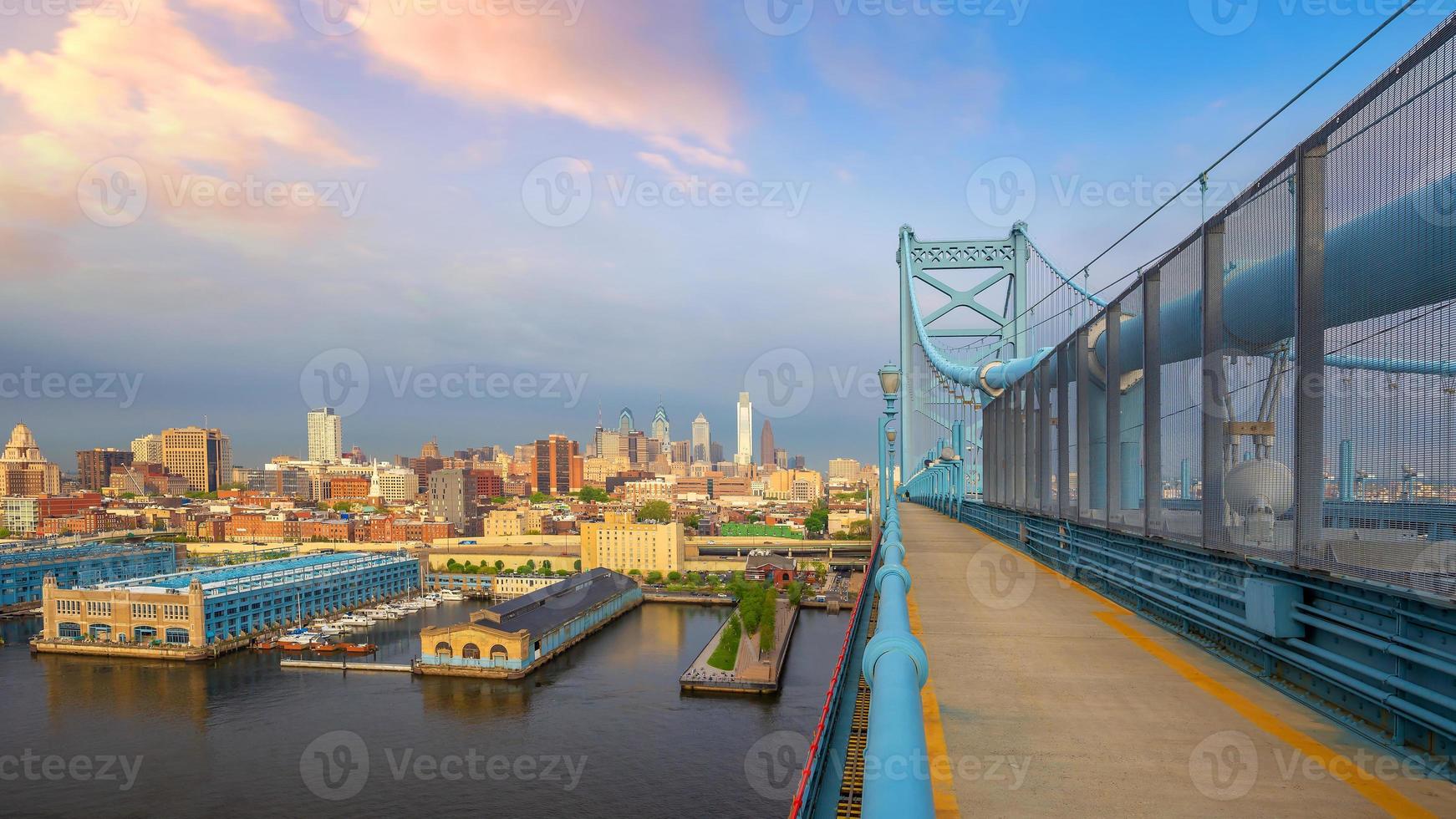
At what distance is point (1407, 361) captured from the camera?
319 cm

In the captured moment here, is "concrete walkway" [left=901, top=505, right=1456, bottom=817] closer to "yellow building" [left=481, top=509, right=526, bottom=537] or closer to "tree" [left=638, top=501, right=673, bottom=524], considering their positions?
"yellow building" [left=481, top=509, right=526, bottom=537]

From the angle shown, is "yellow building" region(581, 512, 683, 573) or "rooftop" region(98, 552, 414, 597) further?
"yellow building" region(581, 512, 683, 573)

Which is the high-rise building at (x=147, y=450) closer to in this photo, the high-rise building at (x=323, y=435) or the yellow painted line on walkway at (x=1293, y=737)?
the high-rise building at (x=323, y=435)

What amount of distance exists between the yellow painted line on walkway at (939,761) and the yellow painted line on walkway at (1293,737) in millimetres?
1371

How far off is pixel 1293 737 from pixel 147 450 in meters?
181

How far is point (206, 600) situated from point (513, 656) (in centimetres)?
1641

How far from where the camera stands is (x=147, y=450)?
150 meters

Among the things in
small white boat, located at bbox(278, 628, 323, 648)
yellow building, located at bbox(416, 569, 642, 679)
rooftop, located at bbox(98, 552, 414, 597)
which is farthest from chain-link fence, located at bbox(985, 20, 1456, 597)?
rooftop, located at bbox(98, 552, 414, 597)

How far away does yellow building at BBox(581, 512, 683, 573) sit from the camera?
58969 mm

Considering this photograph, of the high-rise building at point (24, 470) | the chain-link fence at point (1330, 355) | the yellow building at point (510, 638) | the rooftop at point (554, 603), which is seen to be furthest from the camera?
the high-rise building at point (24, 470)

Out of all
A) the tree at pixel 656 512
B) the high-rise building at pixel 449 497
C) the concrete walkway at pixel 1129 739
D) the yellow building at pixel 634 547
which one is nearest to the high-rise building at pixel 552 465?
the tree at pixel 656 512

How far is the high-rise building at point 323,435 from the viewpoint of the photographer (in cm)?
17050

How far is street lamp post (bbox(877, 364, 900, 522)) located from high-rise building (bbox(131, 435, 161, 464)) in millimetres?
157938

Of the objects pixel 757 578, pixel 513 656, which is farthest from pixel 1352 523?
pixel 757 578
